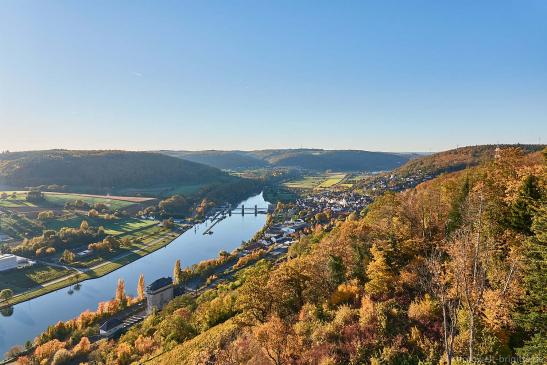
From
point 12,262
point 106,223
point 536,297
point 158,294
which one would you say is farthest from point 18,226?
point 536,297

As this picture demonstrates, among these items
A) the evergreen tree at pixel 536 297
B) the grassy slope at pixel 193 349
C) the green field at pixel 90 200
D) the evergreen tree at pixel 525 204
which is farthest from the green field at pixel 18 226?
the evergreen tree at pixel 536 297

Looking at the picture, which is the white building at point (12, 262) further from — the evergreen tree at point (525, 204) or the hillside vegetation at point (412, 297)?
the evergreen tree at point (525, 204)

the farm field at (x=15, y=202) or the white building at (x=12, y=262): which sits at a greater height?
the farm field at (x=15, y=202)

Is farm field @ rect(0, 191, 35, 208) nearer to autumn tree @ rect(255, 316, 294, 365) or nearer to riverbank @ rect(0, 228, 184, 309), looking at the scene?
riverbank @ rect(0, 228, 184, 309)

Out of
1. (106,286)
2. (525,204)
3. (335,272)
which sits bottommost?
(106,286)

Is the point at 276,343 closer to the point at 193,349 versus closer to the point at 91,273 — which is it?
the point at 193,349

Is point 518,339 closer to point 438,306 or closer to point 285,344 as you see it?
point 438,306
